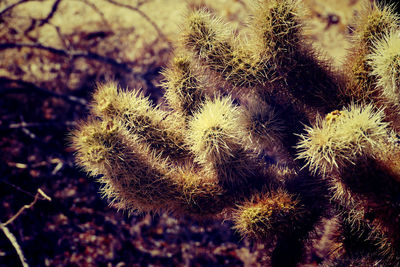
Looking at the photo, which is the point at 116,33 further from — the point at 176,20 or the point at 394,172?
the point at 394,172

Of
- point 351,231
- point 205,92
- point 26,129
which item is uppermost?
point 205,92

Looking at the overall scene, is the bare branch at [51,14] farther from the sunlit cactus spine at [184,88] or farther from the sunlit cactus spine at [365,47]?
the sunlit cactus spine at [365,47]

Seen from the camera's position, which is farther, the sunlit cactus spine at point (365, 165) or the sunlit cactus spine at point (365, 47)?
the sunlit cactus spine at point (365, 47)

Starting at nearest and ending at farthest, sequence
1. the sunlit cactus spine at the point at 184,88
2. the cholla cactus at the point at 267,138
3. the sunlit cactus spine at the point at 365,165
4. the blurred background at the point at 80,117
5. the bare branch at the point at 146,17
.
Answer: the sunlit cactus spine at the point at 365,165 → the cholla cactus at the point at 267,138 → the sunlit cactus spine at the point at 184,88 → the blurred background at the point at 80,117 → the bare branch at the point at 146,17

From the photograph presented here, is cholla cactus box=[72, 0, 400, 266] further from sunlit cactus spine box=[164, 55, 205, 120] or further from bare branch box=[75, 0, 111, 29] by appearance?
bare branch box=[75, 0, 111, 29]

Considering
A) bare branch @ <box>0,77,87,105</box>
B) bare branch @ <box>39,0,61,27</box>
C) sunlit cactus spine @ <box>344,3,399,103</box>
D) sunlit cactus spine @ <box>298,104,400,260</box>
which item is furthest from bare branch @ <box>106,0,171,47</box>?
sunlit cactus spine @ <box>298,104,400,260</box>

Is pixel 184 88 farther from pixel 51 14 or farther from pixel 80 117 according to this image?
pixel 51 14

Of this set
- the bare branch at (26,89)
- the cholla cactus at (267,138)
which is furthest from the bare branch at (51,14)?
the cholla cactus at (267,138)

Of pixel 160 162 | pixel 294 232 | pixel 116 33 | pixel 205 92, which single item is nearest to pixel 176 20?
pixel 116 33
